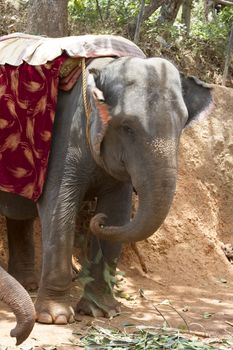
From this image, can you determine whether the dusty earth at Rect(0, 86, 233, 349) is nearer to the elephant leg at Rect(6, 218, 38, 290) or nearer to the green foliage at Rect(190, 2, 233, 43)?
the elephant leg at Rect(6, 218, 38, 290)

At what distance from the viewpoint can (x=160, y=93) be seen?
5.75 metres

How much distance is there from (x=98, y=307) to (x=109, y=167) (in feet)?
3.94

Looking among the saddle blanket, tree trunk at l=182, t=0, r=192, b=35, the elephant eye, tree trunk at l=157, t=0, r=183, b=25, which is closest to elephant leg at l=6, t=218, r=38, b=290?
the saddle blanket

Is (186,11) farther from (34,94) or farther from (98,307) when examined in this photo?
(98,307)

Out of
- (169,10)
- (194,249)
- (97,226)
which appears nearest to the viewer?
(97,226)

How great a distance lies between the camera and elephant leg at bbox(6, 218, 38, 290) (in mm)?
7422

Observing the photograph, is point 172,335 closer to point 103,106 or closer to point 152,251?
point 103,106

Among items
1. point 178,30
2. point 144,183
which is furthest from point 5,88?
point 178,30

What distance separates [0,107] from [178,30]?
471 centimetres

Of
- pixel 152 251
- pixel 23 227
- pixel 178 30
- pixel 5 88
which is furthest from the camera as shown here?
pixel 178 30

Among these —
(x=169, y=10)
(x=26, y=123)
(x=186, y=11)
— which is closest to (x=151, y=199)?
(x=26, y=123)

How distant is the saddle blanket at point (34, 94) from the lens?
20.6 ft

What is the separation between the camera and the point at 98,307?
21.1 ft

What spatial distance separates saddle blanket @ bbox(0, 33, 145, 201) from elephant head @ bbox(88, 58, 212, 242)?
1.10 ft
